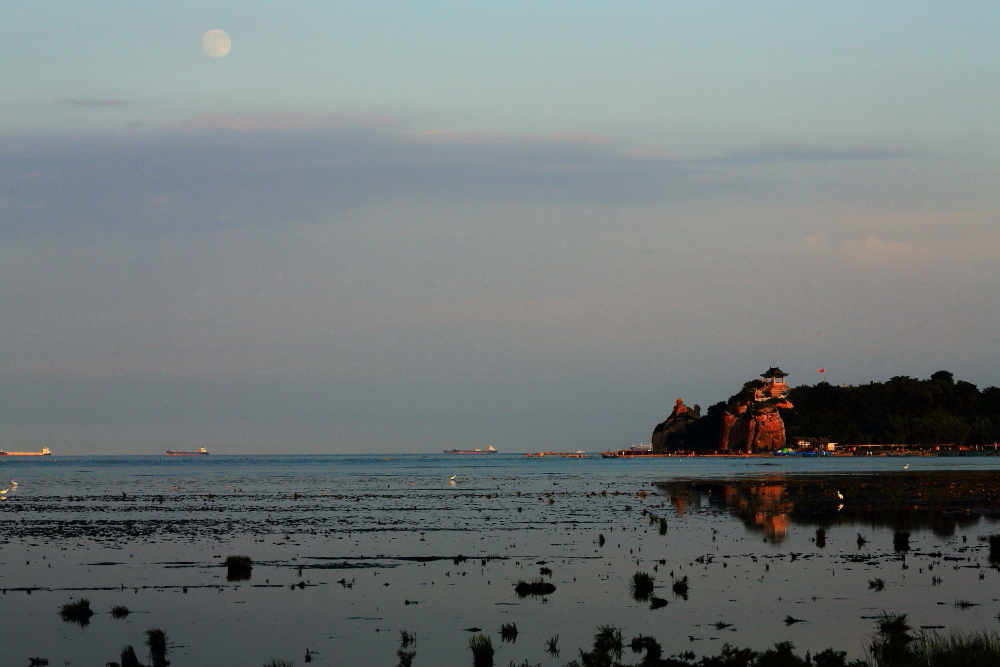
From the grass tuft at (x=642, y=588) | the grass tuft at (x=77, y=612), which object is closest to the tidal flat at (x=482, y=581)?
the grass tuft at (x=642, y=588)

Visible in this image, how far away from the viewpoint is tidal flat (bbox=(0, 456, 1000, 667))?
985 inches

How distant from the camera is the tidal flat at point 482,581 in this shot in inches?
985

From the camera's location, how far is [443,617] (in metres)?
28.1

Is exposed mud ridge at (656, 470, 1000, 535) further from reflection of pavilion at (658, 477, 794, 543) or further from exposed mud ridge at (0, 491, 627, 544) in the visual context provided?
exposed mud ridge at (0, 491, 627, 544)

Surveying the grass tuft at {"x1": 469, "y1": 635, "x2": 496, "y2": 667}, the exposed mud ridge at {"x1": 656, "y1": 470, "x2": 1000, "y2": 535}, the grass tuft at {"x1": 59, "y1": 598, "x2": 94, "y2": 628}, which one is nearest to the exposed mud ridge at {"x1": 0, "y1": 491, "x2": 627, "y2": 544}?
the exposed mud ridge at {"x1": 656, "y1": 470, "x2": 1000, "y2": 535}

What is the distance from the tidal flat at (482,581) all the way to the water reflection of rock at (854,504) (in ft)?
1.41

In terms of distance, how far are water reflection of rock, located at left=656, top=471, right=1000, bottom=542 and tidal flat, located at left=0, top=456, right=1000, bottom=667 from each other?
431 millimetres

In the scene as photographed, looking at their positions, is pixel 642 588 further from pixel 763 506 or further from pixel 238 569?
pixel 763 506

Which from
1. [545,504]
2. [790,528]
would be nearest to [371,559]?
[790,528]

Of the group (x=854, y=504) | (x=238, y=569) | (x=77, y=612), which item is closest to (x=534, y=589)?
(x=238, y=569)

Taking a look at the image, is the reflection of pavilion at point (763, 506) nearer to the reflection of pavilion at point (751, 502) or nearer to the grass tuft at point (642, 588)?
the reflection of pavilion at point (751, 502)

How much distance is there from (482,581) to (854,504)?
41.1 meters

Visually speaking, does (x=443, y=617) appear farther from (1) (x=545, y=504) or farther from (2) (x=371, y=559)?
(1) (x=545, y=504)

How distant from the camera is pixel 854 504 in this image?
68188 millimetres
